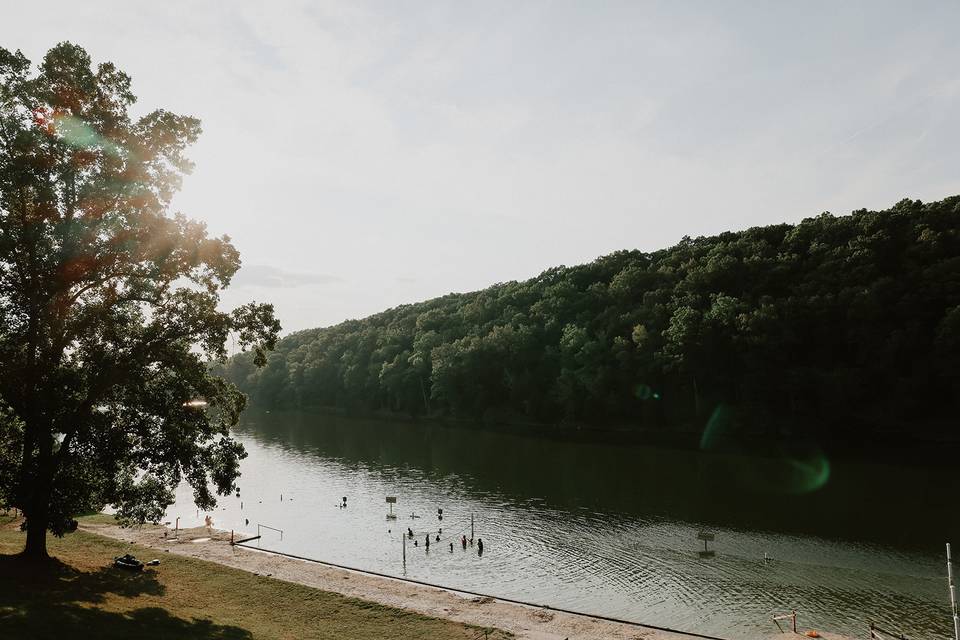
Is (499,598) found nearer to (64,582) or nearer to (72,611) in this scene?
(72,611)

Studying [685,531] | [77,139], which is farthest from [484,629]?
[77,139]

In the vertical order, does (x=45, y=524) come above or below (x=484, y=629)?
above

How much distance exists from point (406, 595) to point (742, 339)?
6873cm

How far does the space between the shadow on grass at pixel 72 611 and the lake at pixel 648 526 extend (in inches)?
706

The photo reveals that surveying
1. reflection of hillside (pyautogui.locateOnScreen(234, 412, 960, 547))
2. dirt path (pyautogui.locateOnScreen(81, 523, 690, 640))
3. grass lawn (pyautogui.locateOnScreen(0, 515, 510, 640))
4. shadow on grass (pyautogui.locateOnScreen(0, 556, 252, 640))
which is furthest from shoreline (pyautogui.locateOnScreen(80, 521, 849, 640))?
reflection of hillside (pyautogui.locateOnScreen(234, 412, 960, 547))

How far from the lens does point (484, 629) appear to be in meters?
29.8

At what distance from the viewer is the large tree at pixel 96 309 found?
27.4 m

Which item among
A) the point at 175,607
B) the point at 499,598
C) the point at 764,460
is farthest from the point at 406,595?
the point at 764,460

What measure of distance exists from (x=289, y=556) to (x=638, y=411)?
229 feet

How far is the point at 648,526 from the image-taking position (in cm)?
5031

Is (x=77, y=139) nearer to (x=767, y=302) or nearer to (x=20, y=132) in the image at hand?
(x=20, y=132)

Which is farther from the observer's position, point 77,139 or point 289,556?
point 289,556

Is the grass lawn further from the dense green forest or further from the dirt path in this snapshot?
the dense green forest

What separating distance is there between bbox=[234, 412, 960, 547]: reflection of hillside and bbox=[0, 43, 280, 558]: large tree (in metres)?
37.2
